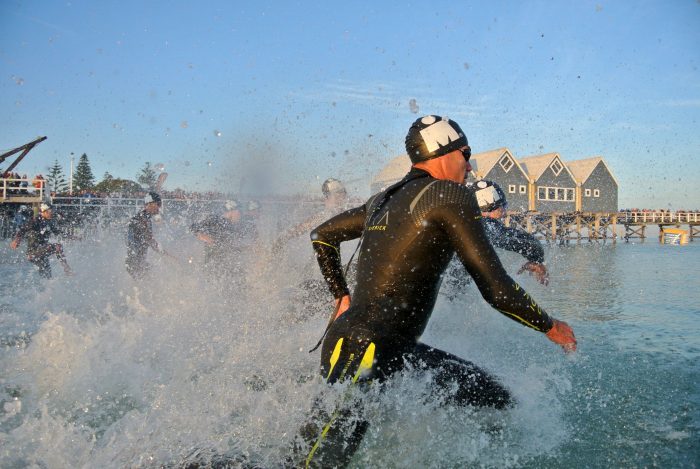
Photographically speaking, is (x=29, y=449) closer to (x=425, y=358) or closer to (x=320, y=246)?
(x=320, y=246)

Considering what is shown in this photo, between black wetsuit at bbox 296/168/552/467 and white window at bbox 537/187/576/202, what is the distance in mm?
47215

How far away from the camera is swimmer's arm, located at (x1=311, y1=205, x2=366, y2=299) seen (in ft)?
9.65

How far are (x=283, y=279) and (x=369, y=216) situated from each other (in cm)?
489

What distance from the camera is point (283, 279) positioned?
7.33 m

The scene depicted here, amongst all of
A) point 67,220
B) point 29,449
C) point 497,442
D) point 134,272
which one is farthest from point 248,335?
point 67,220

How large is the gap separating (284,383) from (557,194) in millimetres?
49453

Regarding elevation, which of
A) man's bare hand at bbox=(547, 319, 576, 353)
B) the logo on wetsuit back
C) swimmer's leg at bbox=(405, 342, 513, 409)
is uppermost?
the logo on wetsuit back

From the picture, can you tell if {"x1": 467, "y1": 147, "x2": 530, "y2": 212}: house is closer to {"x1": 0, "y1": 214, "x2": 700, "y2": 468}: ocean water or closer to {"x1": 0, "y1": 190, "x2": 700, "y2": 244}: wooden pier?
{"x1": 0, "y1": 190, "x2": 700, "y2": 244}: wooden pier

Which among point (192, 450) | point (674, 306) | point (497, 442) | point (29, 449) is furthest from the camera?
point (674, 306)

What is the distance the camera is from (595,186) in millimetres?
50844

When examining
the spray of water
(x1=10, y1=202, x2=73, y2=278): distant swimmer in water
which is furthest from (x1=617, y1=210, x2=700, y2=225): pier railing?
(x1=10, y1=202, x2=73, y2=278): distant swimmer in water

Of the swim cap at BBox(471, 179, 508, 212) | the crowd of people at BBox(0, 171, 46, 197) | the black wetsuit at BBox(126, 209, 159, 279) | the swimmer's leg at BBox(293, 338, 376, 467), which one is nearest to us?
the swimmer's leg at BBox(293, 338, 376, 467)

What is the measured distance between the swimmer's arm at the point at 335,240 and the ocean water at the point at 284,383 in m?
0.59

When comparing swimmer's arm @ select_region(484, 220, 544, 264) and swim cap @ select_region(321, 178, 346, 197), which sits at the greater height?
swim cap @ select_region(321, 178, 346, 197)
